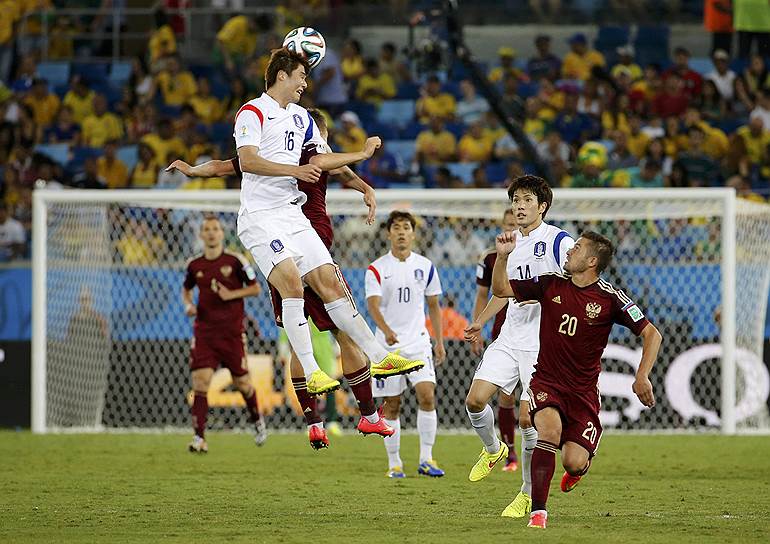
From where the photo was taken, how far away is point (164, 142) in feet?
68.1

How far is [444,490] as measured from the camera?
10023mm

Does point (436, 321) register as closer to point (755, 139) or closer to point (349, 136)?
point (349, 136)

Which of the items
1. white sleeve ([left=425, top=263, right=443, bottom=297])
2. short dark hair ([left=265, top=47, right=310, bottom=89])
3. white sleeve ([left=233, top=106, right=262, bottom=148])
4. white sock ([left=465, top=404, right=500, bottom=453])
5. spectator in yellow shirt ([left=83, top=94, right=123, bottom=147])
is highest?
spectator in yellow shirt ([left=83, top=94, right=123, bottom=147])

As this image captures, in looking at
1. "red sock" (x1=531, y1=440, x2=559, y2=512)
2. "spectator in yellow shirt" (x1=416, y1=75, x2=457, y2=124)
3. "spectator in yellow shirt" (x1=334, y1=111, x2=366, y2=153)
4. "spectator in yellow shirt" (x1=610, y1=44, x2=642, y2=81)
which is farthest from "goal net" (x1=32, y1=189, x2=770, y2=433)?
"red sock" (x1=531, y1=440, x2=559, y2=512)

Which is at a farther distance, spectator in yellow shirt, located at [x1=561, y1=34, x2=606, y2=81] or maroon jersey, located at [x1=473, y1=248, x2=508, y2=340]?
spectator in yellow shirt, located at [x1=561, y1=34, x2=606, y2=81]

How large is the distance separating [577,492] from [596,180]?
28.2 ft

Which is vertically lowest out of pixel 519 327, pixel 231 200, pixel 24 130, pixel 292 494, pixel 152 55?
pixel 292 494

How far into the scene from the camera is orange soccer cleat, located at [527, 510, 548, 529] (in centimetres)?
753

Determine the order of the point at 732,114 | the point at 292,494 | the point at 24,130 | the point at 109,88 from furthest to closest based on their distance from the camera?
the point at 109,88 → the point at 24,130 → the point at 732,114 → the point at 292,494

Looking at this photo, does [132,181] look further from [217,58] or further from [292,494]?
[292,494]

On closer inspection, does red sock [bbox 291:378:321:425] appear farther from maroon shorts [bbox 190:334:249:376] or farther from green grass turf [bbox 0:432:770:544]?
maroon shorts [bbox 190:334:249:376]

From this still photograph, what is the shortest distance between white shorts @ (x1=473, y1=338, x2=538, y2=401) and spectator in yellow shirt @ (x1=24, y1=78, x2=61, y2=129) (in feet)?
48.7

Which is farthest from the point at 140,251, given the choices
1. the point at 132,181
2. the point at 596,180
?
the point at 596,180

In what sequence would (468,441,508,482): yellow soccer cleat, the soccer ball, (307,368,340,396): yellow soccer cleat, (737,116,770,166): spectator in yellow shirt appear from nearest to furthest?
(307,368,340,396): yellow soccer cleat < the soccer ball < (468,441,508,482): yellow soccer cleat < (737,116,770,166): spectator in yellow shirt
